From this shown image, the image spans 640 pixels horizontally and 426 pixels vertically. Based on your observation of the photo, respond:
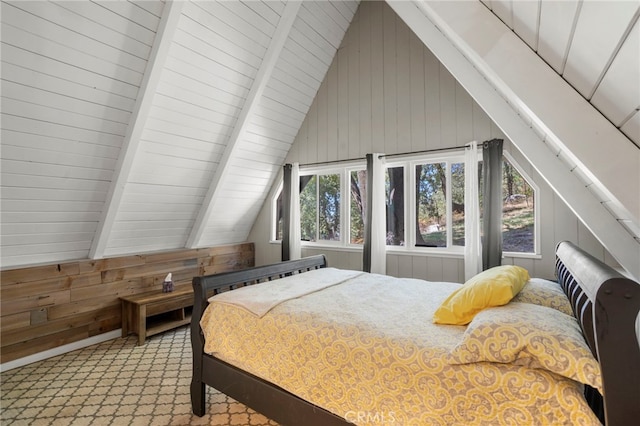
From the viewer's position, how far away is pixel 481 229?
3.23 meters

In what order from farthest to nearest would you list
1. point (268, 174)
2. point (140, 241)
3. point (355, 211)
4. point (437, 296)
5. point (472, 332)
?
point (268, 174)
point (355, 211)
point (140, 241)
point (437, 296)
point (472, 332)

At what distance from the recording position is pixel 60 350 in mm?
3006

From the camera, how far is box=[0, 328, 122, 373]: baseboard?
2.72 metres

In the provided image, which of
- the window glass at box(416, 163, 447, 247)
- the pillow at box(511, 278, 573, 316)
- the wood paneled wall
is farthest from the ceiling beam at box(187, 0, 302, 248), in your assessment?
the pillow at box(511, 278, 573, 316)

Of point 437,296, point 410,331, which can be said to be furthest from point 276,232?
point 410,331

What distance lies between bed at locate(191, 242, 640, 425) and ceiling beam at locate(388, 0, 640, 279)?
255 millimetres

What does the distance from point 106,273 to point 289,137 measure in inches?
110

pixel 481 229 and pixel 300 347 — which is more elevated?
pixel 481 229

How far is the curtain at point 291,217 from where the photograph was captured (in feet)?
14.8

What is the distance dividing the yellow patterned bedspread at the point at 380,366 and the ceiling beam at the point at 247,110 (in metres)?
2.21

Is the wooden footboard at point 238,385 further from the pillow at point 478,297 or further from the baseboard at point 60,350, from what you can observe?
the baseboard at point 60,350

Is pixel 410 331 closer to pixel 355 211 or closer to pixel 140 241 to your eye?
pixel 355 211

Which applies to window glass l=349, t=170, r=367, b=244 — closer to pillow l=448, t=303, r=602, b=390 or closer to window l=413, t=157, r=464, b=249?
window l=413, t=157, r=464, b=249

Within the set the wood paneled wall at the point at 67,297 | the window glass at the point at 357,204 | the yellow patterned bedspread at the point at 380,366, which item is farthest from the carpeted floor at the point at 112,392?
the window glass at the point at 357,204
